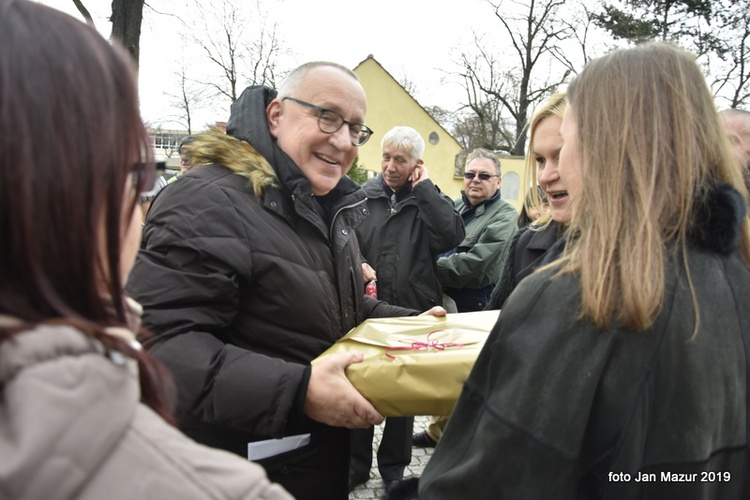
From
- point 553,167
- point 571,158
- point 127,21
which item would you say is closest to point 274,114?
point 571,158

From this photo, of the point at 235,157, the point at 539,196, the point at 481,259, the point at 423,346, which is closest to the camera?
the point at 423,346

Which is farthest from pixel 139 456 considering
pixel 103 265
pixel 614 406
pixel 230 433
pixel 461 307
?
pixel 461 307

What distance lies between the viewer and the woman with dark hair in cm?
59

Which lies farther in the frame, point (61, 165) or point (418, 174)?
point (418, 174)

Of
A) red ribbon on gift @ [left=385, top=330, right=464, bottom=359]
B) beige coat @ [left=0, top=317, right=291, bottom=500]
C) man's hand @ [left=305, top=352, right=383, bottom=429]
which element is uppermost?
beige coat @ [left=0, top=317, right=291, bottom=500]

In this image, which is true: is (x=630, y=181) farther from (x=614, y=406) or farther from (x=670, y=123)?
(x=614, y=406)

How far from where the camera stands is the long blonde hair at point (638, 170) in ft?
3.75

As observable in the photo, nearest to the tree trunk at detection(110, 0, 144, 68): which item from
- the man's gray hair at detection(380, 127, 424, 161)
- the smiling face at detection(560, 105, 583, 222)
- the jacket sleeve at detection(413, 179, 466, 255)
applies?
the man's gray hair at detection(380, 127, 424, 161)

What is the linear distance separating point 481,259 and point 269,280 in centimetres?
303

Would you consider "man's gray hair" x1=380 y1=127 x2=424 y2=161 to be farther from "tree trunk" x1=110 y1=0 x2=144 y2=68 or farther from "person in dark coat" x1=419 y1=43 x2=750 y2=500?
"tree trunk" x1=110 y1=0 x2=144 y2=68

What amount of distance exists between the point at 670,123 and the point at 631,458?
78cm

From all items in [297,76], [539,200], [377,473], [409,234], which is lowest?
[377,473]

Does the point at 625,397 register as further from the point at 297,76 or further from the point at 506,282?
the point at 506,282

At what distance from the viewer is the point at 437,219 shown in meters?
4.17
